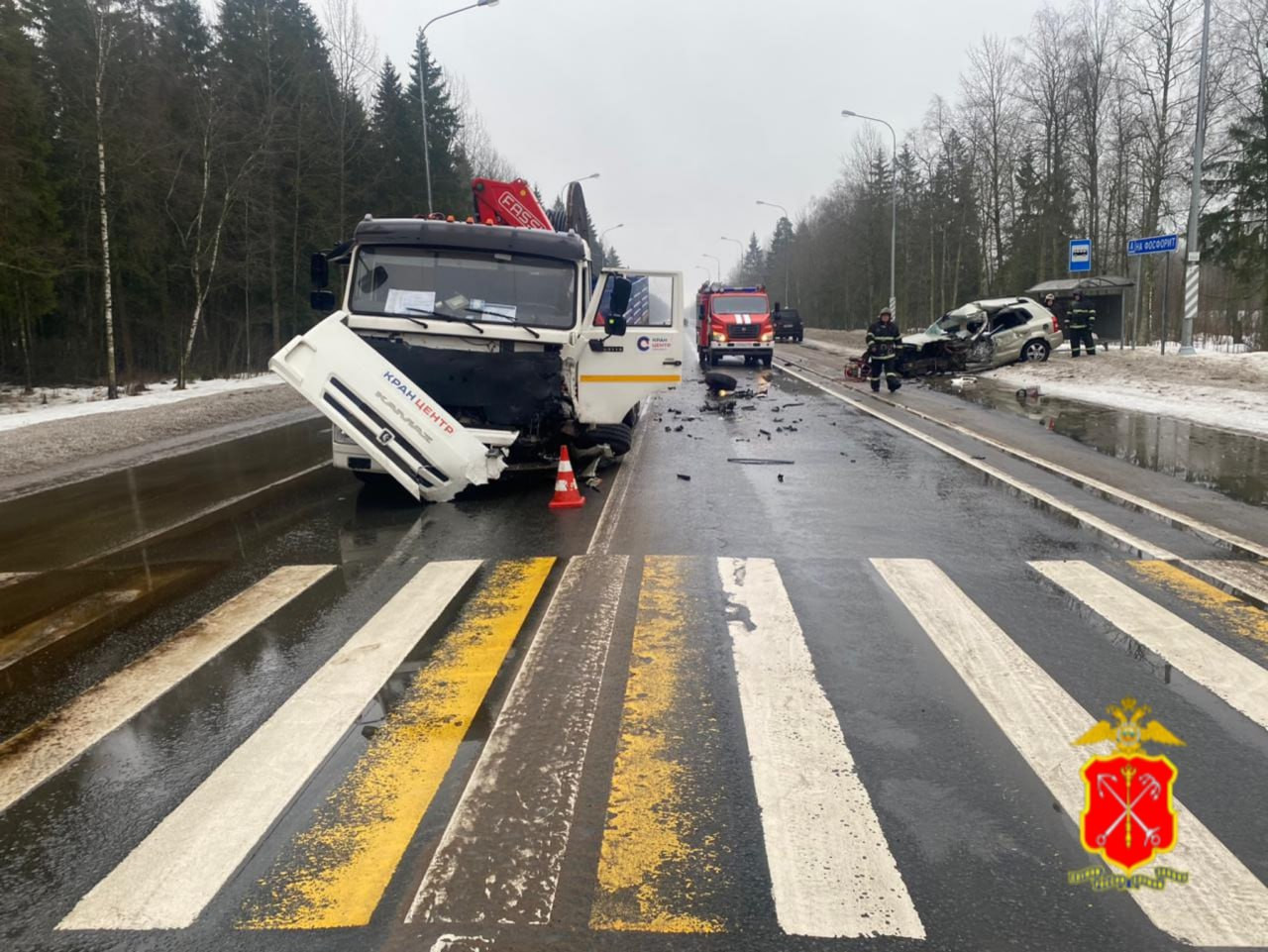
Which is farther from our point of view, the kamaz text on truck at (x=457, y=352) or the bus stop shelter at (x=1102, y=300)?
the bus stop shelter at (x=1102, y=300)

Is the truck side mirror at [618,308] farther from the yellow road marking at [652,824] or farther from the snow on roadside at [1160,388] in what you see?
the snow on roadside at [1160,388]

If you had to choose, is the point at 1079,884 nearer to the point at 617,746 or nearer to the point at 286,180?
the point at 617,746

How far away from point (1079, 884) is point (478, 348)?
7172 mm

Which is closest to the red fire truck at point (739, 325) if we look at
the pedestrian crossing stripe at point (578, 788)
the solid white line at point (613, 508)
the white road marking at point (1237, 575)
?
the solid white line at point (613, 508)

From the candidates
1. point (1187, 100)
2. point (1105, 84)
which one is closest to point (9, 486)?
point (1187, 100)

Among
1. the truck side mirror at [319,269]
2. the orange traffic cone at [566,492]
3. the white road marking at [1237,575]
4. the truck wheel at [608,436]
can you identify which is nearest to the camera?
the white road marking at [1237,575]

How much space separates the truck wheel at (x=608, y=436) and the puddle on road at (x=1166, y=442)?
629 centimetres

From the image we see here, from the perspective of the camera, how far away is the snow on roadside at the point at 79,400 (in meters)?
17.5

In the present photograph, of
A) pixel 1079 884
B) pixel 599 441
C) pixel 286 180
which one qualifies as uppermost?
pixel 286 180

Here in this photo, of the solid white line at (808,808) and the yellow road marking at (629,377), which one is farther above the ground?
the yellow road marking at (629,377)

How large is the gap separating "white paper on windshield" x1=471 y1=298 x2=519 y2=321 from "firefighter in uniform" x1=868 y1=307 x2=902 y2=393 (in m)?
13.3

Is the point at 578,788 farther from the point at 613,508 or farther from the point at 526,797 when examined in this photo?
the point at 613,508

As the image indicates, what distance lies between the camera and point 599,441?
1062cm

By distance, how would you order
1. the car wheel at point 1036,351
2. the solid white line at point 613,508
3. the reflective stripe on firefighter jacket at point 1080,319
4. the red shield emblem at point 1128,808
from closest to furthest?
the red shield emblem at point 1128,808, the solid white line at point 613,508, the car wheel at point 1036,351, the reflective stripe on firefighter jacket at point 1080,319
